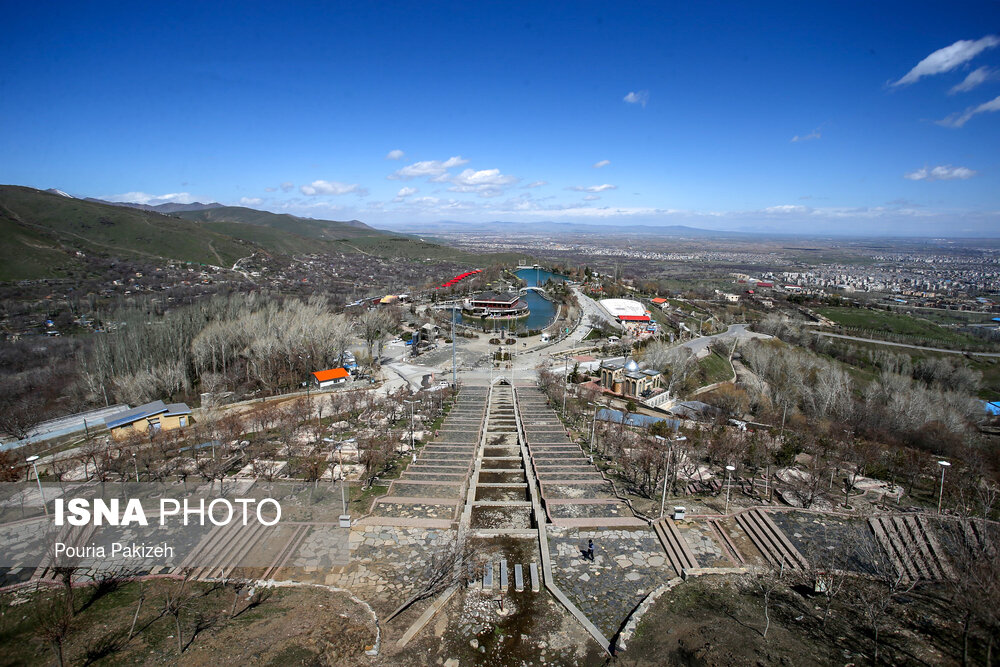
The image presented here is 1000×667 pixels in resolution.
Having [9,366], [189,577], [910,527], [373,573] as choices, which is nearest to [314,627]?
[373,573]

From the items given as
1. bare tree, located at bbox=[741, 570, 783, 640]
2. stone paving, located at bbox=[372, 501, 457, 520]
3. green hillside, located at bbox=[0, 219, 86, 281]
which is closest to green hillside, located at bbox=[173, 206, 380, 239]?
green hillside, located at bbox=[0, 219, 86, 281]

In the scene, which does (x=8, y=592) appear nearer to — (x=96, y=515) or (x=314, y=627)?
(x=96, y=515)

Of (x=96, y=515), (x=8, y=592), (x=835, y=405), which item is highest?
(x=96, y=515)

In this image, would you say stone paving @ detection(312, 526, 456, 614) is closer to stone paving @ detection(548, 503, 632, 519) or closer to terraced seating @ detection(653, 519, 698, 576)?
stone paving @ detection(548, 503, 632, 519)

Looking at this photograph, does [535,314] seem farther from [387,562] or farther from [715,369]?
[387,562]

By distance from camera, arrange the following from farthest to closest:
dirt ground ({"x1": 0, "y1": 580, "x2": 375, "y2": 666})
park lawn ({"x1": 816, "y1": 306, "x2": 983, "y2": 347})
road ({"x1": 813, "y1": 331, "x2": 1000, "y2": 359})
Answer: park lawn ({"x1": 816, "y1": 306, "x2": 983, "y2": 347}) → road ({"x1": 813, "y1": 331, "x2": 1000, "y2": 359}) → dirt ground ({"x1": 0, "y1": 580, "x2": 375, "y2": 666})

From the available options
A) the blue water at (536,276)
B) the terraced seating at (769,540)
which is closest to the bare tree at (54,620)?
the terraced seating at (769,540)
